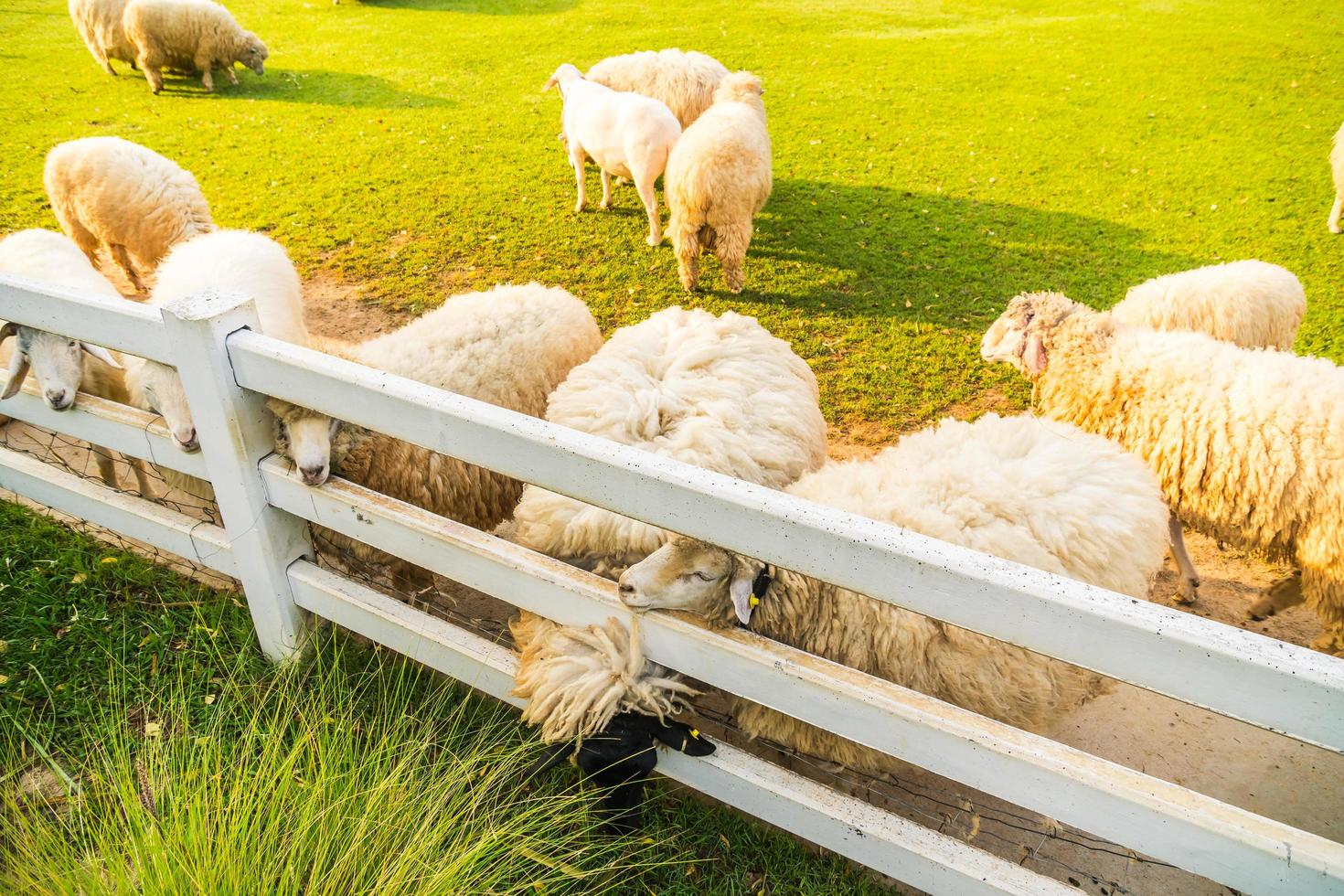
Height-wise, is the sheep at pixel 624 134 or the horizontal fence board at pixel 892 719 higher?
the sheep at pixel 624 134

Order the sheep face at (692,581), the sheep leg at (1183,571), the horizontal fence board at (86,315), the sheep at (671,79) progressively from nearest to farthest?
the sheep face at (692,581), the horizontal fence board at (86,315), the sheep leg at (1183,571), the sheep at (671,79)

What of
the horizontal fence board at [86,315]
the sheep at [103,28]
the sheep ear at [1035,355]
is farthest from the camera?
the sheep at [103,28]

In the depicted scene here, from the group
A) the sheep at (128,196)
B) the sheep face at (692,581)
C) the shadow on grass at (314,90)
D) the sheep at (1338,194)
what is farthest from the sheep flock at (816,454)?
the shadow on grass at (314,90)

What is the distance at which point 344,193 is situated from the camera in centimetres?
880

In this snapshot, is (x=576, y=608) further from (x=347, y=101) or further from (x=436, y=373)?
(x=347, y=101)

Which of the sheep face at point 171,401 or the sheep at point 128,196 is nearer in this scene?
the sheep face at point 171,401

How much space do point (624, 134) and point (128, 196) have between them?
4.29 meters

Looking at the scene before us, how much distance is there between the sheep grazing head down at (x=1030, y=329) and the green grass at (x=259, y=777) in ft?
9.59

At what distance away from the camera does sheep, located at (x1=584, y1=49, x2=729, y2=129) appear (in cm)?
882

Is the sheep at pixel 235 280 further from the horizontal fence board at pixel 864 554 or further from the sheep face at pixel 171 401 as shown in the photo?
the horizontal fence board at pixel 864 554

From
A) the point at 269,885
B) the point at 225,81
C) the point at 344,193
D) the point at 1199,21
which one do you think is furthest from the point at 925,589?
the point at 1199,21

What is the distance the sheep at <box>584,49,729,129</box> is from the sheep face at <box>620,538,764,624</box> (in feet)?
25.2

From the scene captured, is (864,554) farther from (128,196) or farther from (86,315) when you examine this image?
(128,196)

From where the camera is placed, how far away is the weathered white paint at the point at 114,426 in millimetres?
2900
